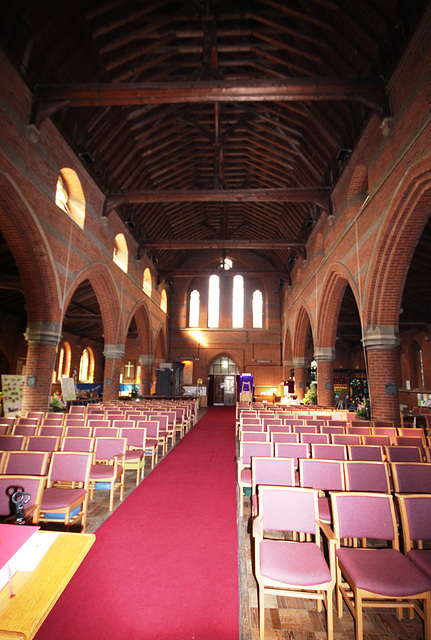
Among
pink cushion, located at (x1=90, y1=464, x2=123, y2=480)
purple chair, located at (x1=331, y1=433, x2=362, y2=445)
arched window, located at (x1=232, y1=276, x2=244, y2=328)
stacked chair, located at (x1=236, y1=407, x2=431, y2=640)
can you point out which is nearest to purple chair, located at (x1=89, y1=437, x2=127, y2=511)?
pink cushion, located at (x1=90, y1=464, x2=123, y2=480)

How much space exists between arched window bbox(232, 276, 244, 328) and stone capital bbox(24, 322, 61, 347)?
1496cm

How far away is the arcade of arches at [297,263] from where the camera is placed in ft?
21.0

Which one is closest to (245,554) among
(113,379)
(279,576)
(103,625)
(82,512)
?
(279,576)

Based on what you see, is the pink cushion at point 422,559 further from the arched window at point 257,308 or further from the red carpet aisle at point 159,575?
the arched window at point 257,308

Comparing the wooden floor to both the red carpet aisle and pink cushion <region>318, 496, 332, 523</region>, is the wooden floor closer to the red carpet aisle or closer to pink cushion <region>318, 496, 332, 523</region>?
the red carpet aisle

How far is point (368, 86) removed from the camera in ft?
21.5

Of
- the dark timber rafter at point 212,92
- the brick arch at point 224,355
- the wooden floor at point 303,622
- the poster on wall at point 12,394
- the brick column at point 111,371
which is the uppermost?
the dark timber rafter at point 212,92

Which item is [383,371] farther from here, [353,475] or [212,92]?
[212,92]

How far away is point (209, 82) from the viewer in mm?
6723

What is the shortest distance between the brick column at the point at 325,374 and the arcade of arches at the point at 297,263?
4cm

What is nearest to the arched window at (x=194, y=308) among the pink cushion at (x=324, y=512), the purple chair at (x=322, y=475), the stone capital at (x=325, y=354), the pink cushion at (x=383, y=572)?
the stone capital at (x=325, y=354)

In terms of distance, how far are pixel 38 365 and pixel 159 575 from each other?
6.74 m

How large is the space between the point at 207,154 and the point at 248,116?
2.45m

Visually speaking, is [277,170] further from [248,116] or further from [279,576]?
[279,576]
